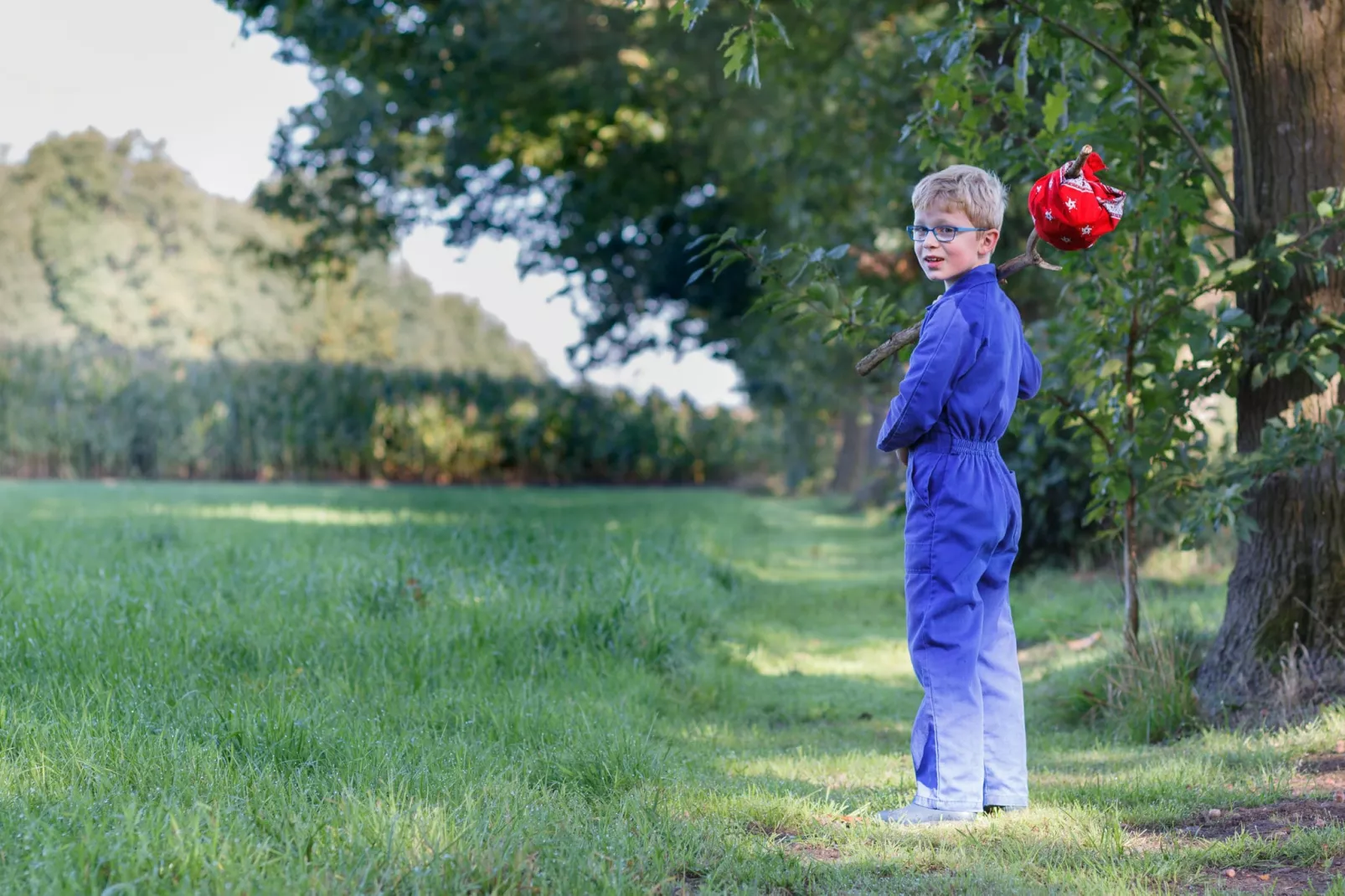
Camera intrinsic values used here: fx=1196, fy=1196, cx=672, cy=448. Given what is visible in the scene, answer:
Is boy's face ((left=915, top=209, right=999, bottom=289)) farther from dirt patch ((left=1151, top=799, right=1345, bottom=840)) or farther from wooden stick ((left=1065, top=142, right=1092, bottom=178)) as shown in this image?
dirt patch ((left=1151, top=799, right=1345, bottom=840))

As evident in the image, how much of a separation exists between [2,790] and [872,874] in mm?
2021

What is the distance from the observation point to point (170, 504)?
39.6 ft

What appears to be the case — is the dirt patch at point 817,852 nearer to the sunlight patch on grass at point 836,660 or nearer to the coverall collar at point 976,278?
the coverall collar at point 976,278

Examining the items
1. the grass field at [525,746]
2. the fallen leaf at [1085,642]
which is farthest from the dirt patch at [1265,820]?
the fallen leaf at [1085,642]

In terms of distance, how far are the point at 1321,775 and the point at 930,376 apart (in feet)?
5.84

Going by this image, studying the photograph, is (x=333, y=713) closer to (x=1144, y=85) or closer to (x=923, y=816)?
(x=923, y=816)

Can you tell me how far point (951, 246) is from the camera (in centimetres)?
338

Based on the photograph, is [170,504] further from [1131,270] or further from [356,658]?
[1131,270]

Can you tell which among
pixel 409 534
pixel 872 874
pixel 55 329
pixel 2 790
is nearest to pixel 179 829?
pixel 2 790

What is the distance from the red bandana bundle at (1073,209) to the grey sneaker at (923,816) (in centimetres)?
159

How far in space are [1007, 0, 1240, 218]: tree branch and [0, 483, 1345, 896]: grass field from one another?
2.03 m

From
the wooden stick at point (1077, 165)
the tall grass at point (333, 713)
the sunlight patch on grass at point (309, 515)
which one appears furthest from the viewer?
the sunlight patch on grass at point (309, 515)

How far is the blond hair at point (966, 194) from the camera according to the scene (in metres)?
3.33

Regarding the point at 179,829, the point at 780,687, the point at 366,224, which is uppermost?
the point at 366,224
